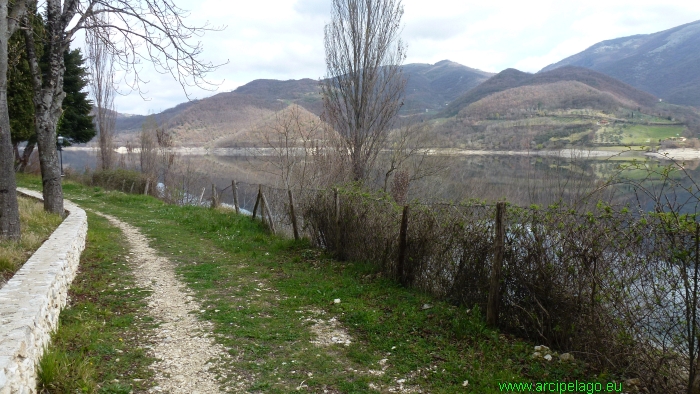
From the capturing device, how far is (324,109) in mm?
16250

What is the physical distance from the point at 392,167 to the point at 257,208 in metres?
6.70

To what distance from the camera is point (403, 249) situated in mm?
6852

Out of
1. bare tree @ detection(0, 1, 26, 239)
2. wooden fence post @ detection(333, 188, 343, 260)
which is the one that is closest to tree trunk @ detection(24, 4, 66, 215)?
bare tree @ detection(0, 1, 26, 239)

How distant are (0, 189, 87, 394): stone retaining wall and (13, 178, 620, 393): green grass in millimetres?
503

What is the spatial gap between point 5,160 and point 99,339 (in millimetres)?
4628

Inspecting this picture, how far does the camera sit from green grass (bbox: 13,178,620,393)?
4125mm

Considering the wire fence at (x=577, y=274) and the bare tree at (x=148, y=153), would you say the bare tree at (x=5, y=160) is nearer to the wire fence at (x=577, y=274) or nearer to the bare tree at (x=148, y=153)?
the wire fence at (x=577, y=274)

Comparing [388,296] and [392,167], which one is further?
[392,167]

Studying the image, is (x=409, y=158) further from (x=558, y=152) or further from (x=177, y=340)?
(x=177, y=340)

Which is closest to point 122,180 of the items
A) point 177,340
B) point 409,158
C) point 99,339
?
point 409,158

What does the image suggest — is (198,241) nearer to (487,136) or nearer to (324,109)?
(324,109)

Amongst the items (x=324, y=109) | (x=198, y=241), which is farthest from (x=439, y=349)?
(x=324, y=109)

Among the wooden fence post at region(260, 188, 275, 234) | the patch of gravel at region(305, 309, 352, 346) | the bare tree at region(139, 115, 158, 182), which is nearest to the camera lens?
the patch of gravel at region(305, 309, 352, 346)

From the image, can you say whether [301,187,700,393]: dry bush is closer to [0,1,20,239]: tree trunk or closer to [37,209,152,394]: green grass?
[37,209,152,394]: green grass
